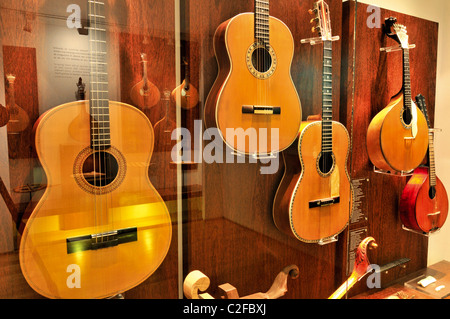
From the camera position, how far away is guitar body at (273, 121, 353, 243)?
4.65 ft

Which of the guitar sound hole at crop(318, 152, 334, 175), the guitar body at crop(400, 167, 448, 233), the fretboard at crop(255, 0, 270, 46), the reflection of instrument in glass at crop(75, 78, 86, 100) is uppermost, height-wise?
the fretboard at crop(255, 0, 270, 46)

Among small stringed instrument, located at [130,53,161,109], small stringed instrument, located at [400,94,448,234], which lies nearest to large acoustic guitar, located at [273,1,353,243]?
small stringed instrument, located at [400,94,448,234]

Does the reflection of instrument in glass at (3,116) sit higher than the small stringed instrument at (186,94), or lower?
lower

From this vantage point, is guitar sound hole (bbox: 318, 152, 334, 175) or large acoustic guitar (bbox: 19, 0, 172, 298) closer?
large acoustic guitar (bbox: 19, 0, 172, 298)

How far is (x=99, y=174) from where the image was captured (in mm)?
1023

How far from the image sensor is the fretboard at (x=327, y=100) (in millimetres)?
1470

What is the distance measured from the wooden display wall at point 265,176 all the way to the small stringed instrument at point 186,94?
0.02 metres

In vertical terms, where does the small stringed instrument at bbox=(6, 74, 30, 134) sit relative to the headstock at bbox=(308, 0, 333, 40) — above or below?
below

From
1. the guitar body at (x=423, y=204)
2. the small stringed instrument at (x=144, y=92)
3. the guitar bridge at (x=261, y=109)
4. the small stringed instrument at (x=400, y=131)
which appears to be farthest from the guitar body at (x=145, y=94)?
the guitar body at (x=423, y=204)

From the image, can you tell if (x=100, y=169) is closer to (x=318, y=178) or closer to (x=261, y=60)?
(x=261, y=60)

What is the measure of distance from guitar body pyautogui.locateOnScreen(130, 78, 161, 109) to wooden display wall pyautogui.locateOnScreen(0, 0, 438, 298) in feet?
0.06

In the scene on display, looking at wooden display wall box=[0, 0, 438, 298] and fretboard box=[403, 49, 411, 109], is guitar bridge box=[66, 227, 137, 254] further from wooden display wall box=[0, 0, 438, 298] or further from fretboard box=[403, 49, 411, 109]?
fretboard box=[403, 49, 411, 109]

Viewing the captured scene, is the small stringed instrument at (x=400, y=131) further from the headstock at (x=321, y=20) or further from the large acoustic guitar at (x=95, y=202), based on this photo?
the large acoustic guitar at (x=95, y=202)

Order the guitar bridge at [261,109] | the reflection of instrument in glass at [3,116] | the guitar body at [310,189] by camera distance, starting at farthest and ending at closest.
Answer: the guitar body at [310,189] < the guitar bridge at [261,109] < the reflection of instrument in glass at [3,116]
